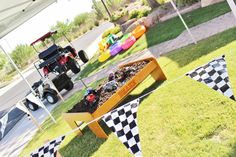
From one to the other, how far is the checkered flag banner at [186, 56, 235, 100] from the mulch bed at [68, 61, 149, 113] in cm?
284

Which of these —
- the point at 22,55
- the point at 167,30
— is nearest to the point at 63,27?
the point at 22,55

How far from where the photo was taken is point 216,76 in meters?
4.62

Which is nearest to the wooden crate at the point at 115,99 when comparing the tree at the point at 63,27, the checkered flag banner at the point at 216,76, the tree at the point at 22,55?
the checkered flag banner at the point at 216,76

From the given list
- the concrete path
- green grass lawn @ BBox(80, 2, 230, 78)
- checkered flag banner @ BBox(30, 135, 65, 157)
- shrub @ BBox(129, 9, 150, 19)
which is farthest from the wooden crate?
shrub @ BBox(129, 9, 150, 19)

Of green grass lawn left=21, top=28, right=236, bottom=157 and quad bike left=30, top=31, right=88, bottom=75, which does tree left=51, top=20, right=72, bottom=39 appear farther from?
green grass lawn left=21, top=28, right=236, bottom=157

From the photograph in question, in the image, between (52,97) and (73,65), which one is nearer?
(52,97)

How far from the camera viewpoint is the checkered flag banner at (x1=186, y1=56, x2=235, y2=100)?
4535mm

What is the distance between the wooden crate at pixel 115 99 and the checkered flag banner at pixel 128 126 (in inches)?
64.9

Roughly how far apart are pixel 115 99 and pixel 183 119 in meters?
1.77

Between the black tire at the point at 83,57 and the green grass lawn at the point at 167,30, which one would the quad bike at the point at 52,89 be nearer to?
the green grass lawn at the point at 167,30

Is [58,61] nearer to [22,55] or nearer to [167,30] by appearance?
[167,30]

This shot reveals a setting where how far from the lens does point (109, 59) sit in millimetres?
13953

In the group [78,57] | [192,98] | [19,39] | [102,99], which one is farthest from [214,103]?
[19,39]

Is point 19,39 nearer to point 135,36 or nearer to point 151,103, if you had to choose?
point 135,36
